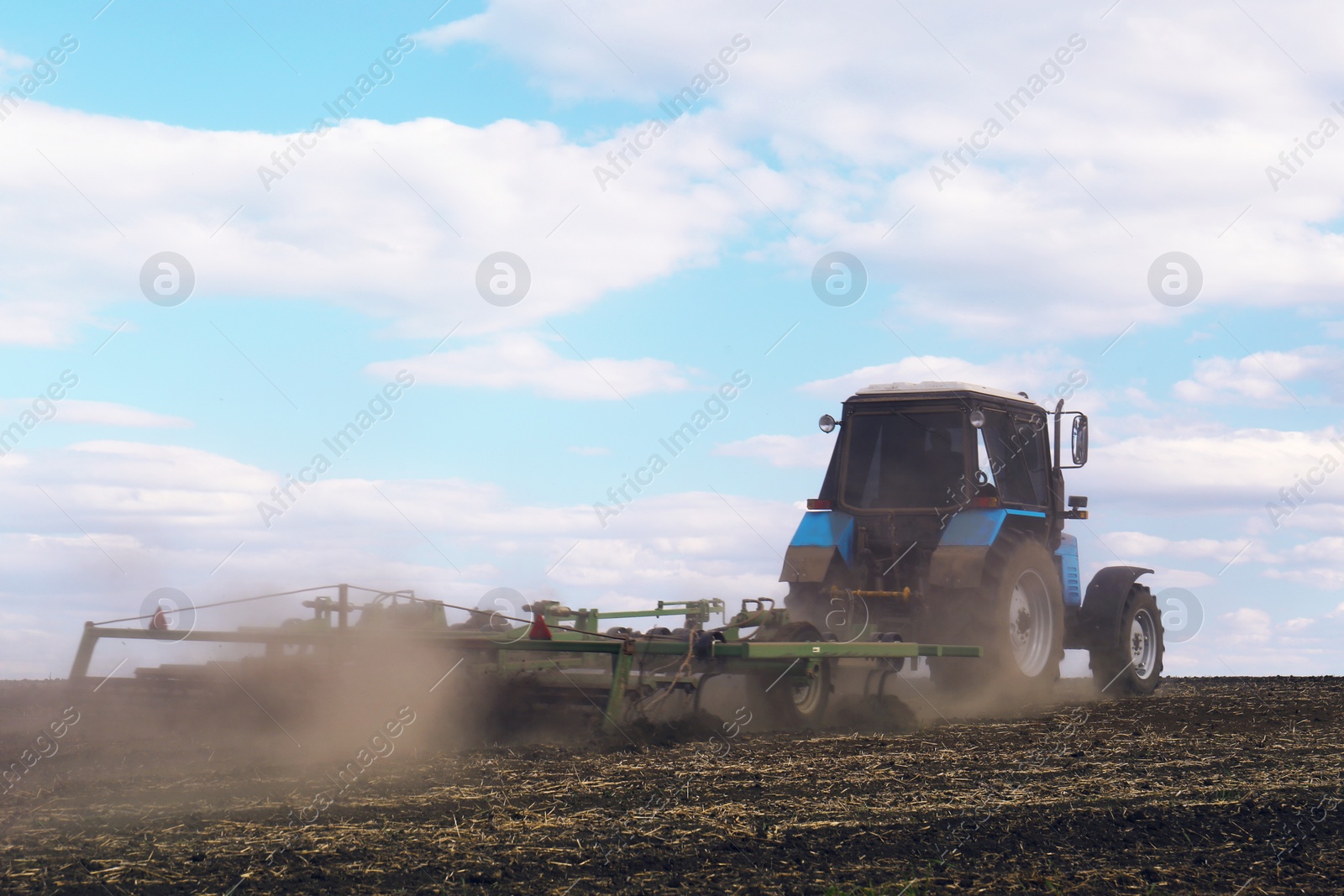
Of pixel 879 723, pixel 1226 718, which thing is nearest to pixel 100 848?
pixel 879 723

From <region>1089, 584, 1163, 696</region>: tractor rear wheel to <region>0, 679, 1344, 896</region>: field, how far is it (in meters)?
2.77

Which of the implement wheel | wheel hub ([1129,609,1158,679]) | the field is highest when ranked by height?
wheel hub ([1129,609,1158,679])

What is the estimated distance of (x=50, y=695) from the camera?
8.61 metres

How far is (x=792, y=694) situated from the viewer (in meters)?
7.89

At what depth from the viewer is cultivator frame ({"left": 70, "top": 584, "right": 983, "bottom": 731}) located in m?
7.09

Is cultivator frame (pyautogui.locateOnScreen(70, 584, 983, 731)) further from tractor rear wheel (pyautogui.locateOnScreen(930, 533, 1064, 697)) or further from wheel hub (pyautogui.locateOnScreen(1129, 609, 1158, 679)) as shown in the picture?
Answer: wheel hub (pyautogui.locateOnScreen(1129, 609, 1158, 679))

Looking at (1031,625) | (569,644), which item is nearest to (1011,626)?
(1031,625)

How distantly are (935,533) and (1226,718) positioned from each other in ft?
8.20

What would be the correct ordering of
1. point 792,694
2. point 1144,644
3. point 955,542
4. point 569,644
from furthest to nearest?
point 1144,644 < point 955,542 < point 792,694 < point 569,644

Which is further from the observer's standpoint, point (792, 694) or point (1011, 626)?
point (1011, 626)

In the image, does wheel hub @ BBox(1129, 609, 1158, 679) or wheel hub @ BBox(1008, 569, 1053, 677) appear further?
wheel hub @ BBox(1129, 609, 1158, 679)

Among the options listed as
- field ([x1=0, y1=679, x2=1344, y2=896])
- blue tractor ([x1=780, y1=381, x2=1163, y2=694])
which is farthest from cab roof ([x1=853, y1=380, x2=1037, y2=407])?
field ([x1=0, y1=679, x2=1344, y2=896])

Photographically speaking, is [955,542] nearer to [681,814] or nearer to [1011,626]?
[1011,626]

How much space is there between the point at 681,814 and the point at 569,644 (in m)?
1.98
